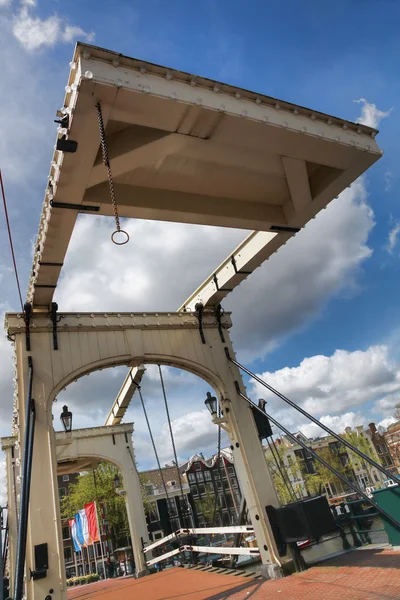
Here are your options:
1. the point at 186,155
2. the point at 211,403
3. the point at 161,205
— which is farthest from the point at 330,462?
the point at 186,155

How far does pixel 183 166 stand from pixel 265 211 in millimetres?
1826

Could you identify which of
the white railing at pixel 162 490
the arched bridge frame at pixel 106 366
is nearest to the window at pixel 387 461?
the white railing at pixel 162 490

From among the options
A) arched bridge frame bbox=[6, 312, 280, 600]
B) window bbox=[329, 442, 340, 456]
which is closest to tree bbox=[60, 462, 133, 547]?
arched bridge frame bbox=[6, 312, 280, 600]

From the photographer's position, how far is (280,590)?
18.5 feet

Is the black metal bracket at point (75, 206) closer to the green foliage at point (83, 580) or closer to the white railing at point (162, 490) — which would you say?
the green foliage at point (83, 580)

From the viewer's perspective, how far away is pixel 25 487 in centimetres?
538

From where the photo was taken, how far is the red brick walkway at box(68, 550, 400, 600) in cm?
477

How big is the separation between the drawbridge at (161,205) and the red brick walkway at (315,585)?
27.6 inches

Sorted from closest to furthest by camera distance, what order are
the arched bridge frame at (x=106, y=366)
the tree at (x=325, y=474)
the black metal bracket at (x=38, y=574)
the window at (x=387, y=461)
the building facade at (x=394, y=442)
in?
the black metal bracket at (x=38, y=574) → the arched bridge frame at (x=106, y=366) → the tree at (x=325, y=474) → the building facade at (x=394, y=442) → the window at (x=387, y=461)

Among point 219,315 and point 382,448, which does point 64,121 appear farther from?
point 382,448

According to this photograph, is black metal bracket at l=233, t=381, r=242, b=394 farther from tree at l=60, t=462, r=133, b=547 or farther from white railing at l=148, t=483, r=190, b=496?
white railing at l=148, t=483, r=190, b=496

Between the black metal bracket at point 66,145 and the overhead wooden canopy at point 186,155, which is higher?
the overhead wooden canopy at point 186,155

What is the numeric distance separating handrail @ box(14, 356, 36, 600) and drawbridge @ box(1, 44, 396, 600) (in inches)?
0.7

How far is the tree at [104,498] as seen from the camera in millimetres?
28141
